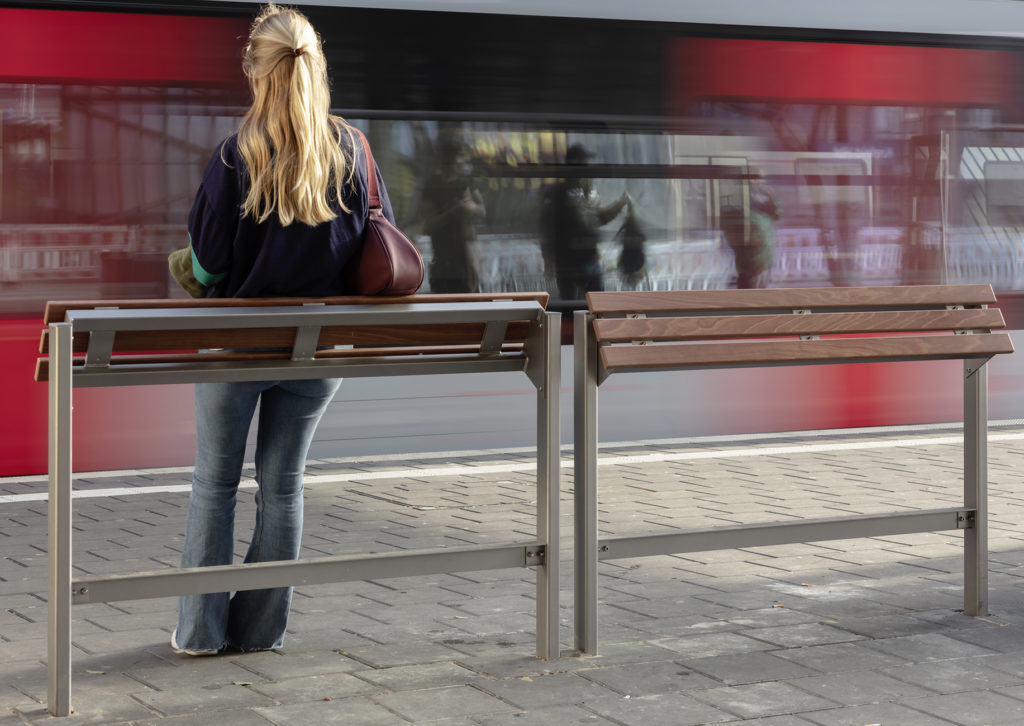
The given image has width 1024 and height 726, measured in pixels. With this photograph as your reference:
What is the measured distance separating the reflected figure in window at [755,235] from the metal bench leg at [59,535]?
21.9 ft

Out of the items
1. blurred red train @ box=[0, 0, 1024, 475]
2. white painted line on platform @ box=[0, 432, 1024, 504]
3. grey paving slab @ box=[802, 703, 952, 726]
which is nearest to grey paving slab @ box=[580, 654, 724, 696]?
grey paving slab @ box=[802, 703, 952, 726]

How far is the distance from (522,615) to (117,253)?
4.29 metres

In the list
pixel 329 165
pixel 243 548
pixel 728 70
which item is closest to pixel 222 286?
pixel 329 165

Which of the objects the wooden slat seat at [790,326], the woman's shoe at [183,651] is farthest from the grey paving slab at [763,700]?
the woman's shoe at [183,651]

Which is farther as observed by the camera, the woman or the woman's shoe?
the woman's shoe

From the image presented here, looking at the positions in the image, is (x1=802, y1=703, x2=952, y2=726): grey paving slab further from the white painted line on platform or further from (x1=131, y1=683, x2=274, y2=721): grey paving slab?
the white painted line on platform

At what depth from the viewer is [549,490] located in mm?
4230

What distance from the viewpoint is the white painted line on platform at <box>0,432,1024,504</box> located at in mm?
7617

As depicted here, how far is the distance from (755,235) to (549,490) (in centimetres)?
591

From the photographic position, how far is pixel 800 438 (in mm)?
9719

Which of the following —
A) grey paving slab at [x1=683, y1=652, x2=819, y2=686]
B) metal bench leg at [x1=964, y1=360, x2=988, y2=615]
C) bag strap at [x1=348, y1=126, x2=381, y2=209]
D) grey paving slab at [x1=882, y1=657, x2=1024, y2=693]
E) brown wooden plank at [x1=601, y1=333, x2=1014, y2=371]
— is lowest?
grey paving slab at [x1=683, y1=652, x2=819, y2=686]

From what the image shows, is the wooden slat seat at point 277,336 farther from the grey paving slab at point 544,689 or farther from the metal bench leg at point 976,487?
the metal bench leg at point 976,487

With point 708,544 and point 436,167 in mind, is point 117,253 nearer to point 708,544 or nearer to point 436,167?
point 436,167

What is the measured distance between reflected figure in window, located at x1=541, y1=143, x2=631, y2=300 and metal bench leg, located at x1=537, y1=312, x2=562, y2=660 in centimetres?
502
